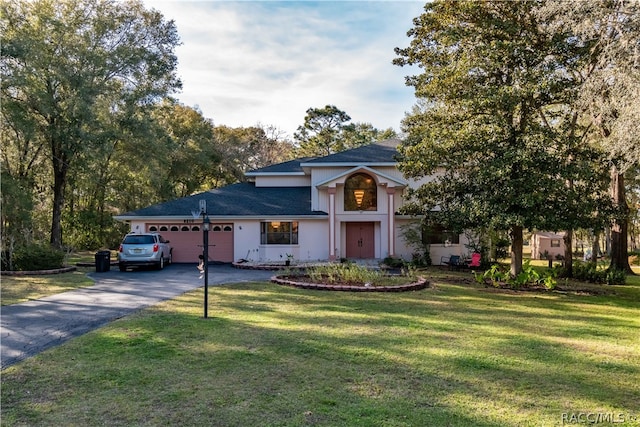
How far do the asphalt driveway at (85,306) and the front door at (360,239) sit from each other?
665cm

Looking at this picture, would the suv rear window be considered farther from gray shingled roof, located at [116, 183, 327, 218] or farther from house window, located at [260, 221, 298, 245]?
house window, located at [260, 221, 298, 245]

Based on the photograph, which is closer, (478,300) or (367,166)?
(478,300)

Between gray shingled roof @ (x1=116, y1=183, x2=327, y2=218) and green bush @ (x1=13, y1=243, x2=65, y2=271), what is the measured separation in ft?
15.4

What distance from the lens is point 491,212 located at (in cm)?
1305

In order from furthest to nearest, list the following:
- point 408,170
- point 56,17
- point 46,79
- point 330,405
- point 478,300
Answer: point 56,17, point 46,79, point 408,170, point 478,300, point 330,405

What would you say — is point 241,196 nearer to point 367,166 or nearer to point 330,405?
point 367,166

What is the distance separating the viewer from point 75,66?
2250cm

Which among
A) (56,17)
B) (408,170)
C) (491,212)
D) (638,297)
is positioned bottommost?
(638,297)

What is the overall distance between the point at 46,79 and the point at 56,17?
13.7ft

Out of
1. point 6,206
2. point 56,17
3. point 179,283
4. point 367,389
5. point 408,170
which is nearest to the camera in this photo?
point 367,389

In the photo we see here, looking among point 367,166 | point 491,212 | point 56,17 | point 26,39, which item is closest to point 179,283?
point 491,212

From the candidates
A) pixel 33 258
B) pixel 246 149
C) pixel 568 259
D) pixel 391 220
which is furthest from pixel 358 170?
pixel 246 149

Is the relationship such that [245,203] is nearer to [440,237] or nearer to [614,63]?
[440,237]

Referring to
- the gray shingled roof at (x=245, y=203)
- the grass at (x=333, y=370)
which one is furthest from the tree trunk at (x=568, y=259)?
the gray shingled roof at (x=245, y=203)
